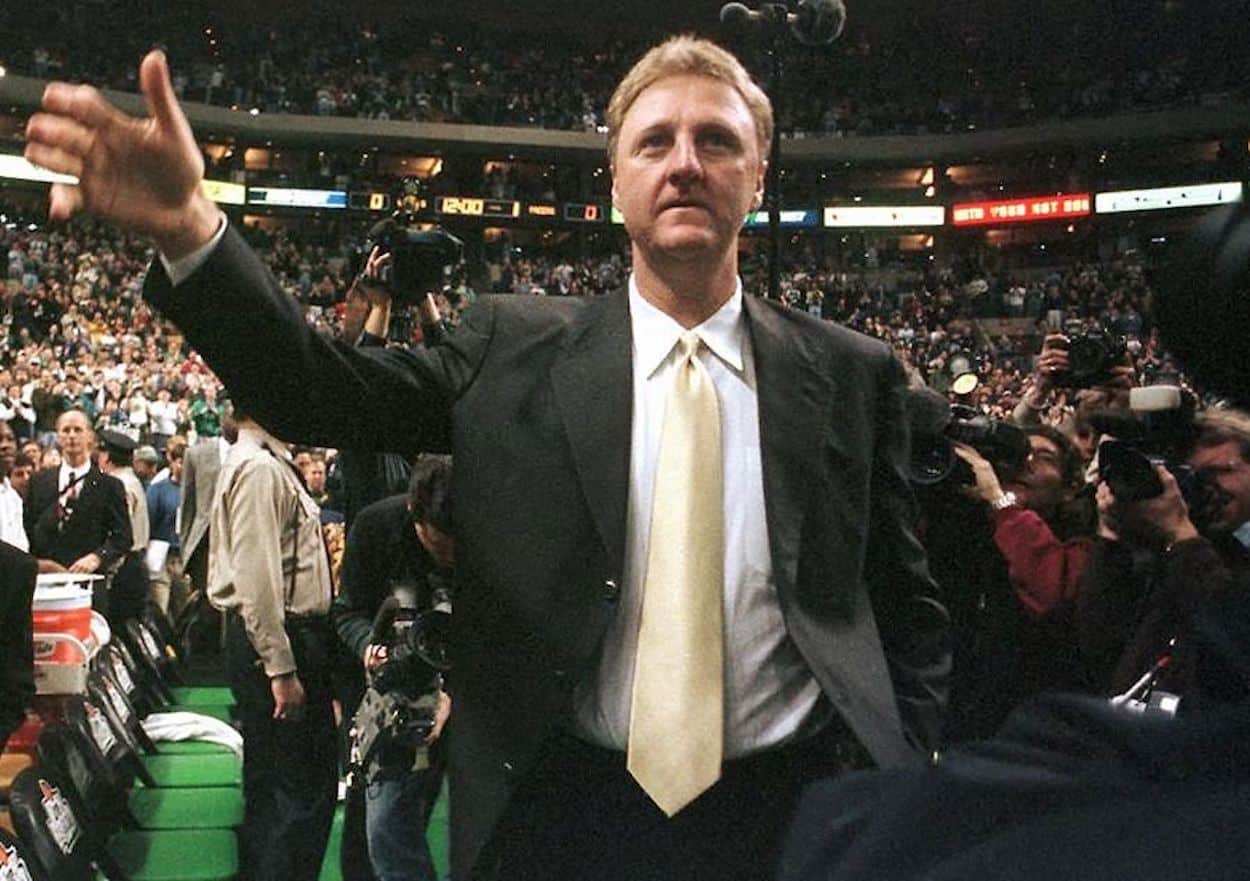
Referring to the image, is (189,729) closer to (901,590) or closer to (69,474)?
(69,474)

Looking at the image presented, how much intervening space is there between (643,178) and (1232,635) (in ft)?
3.94

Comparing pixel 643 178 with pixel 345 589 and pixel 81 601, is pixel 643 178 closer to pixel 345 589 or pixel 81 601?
pixel 345 589

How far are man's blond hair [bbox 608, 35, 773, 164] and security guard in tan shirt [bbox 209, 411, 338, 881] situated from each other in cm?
257

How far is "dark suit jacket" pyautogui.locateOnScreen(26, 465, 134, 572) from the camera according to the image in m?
7.07

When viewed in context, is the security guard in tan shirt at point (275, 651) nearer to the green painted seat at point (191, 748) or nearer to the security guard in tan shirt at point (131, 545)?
the green painted seat at point (191, 748)

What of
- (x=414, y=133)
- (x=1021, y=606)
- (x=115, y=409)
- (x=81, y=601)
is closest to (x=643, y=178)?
(x=1021, y=606)

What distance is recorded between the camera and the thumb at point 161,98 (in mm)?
1225

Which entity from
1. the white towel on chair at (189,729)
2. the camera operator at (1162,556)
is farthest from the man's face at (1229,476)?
the white towel on chair at (189,729)

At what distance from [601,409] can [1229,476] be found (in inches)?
53.9

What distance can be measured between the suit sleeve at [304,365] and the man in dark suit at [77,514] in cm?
598

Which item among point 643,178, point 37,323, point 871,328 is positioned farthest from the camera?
point 871,328

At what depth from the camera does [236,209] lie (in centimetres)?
3369

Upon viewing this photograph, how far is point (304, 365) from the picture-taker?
144 cm

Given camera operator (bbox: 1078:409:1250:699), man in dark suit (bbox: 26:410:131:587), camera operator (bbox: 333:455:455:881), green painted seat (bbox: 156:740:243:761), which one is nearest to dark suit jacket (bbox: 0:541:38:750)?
camera operator (bbox: 333:455:455:881)
